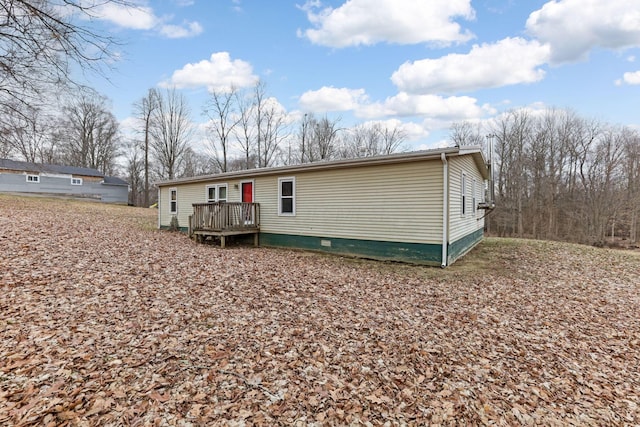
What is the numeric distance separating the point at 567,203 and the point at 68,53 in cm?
3084

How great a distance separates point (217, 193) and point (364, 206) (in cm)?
682

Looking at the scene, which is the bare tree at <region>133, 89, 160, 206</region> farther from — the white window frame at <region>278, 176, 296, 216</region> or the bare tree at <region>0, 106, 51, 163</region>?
the bare tree at <region>0, 106, 51, 163</region>

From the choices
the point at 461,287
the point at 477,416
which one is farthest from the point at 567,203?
the point at 477,416

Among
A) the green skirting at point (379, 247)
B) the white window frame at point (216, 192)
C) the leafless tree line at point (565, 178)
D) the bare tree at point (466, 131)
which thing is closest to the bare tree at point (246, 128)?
the white window frame at point (216, 192)

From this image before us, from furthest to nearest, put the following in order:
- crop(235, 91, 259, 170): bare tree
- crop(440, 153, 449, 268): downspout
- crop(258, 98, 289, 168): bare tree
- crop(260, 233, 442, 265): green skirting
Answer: crop(258, 98, 289, 168): bare tree, crop(235, 91, 259, 170): bare tree, crop(260, 233, 442, 265): green skirting, crop(440, 153, 449, 268): downspout

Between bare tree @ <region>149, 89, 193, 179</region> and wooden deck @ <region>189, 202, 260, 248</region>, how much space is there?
73.3ft

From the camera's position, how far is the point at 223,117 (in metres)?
28.9

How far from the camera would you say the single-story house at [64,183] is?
2491 cm

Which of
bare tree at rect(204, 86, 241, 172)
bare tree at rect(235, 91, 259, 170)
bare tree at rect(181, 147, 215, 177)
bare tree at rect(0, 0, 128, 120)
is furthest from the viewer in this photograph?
bare tree at rect(181, 147, 215, 177)

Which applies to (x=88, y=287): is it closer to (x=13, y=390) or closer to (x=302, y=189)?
(x=13, y=390)

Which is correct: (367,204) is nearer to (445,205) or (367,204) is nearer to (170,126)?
Result: (445,205)

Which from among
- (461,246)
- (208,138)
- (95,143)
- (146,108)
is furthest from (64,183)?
(461,246)

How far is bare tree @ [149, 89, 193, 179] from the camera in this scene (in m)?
30.8

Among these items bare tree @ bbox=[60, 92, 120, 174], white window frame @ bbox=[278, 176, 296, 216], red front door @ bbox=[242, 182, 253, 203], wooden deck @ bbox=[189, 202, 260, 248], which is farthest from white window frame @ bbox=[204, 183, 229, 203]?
bare tree @ bbox=[60, 92, 120, 174]
